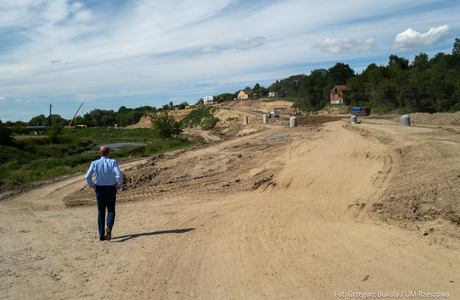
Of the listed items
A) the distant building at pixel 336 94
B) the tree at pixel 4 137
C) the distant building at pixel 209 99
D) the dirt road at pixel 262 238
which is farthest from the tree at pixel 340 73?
the dirt road at pixel 262 238

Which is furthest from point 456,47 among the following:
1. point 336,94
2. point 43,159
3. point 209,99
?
point 43,159

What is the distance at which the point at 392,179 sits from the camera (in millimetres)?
10641

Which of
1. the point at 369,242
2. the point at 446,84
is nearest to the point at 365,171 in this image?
the point at 369,242

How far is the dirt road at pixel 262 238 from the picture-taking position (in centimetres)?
467

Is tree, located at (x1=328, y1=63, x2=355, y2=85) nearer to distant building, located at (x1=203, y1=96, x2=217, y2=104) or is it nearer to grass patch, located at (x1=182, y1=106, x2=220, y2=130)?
grass patch, located at (x1=182, y1=106, x2=220, y2=130)

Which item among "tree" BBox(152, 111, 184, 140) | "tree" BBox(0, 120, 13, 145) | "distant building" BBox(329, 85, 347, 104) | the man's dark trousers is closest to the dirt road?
the man's dark trousers

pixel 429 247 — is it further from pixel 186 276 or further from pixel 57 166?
pixel 57 166

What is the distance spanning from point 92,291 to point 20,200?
12.3 m

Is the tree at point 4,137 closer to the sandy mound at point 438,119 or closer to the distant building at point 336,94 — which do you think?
the sandy mound at point 438,119

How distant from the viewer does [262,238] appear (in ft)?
22.0

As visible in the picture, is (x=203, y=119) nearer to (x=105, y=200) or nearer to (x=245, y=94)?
(x=245, y=94)

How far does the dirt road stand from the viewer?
4.67 meters

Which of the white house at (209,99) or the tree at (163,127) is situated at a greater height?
the white house at (209,99)

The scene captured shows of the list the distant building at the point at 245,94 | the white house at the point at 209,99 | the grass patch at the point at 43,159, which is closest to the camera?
the grass patch at the point at 43,159
